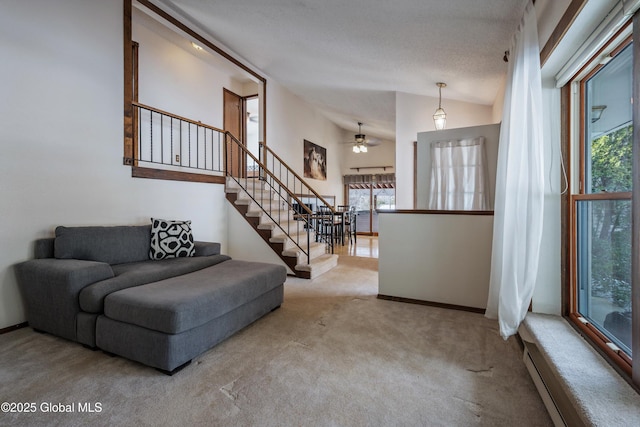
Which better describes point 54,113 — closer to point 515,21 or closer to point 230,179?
point 230,179

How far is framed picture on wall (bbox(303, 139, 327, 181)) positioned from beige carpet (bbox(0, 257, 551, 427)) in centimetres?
532

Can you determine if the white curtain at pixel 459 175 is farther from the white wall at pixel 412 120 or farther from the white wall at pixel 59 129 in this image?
the white wall at pixel 59 129

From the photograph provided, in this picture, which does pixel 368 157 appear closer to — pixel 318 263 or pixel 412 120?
pixel 412 120

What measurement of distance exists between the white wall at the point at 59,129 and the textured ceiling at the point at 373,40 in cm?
125

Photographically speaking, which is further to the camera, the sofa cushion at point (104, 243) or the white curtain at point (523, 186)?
the sofa cushion at point (104, 243)

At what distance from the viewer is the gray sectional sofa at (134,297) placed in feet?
5.69

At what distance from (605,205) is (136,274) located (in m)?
3.12

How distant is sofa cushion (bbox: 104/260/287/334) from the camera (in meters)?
1.70

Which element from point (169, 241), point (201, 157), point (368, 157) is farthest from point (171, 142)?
point (368, 157)

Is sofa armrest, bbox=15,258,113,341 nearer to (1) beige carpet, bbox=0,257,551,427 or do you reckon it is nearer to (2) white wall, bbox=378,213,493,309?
(1) beige carpet, bbox=0,257,551,427

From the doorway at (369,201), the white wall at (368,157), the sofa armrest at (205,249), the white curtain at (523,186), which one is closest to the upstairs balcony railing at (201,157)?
the sofa armrest at (205,249)

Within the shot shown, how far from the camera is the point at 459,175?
3.79 m

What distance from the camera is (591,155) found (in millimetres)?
1680

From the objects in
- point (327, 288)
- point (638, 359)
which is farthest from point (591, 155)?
point (327, 288)
